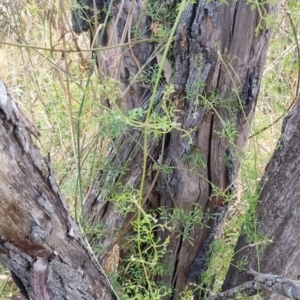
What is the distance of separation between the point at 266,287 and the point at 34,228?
0.37m

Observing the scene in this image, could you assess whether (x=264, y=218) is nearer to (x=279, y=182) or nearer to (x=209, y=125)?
(x=279, y=182)

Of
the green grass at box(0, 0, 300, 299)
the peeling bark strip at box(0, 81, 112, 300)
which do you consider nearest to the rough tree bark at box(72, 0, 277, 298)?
the green grass at box(0, 0, 300, 299)

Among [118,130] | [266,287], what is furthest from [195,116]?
[266,287]

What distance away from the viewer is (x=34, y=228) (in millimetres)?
579

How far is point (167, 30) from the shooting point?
2.30 feet

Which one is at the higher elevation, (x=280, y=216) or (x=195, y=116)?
(x=195, y=116)

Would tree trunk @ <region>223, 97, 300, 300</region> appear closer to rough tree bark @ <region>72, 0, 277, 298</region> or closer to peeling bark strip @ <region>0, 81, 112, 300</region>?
rough tree bark @ <region>72, 0, 277, 298</region>

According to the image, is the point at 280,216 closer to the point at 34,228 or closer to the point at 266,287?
the point at 266,287

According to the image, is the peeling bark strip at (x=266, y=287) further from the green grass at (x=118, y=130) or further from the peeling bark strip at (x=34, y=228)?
the peeling bark strip at (x=34, y=228)

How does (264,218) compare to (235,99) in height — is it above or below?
below

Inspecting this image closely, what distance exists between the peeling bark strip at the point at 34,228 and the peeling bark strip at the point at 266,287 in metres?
0.23

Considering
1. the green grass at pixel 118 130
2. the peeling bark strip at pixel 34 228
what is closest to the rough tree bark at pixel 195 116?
the green grass at pixel 118 130

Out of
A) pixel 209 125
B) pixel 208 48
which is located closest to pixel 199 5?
pixel 208 48

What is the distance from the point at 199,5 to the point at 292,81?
600 mm
